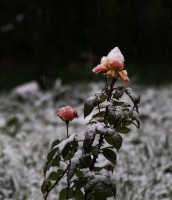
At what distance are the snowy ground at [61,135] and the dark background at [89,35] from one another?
5.17m

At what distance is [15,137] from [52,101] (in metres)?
3.60

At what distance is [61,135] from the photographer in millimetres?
6742

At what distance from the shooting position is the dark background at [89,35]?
54.1ft

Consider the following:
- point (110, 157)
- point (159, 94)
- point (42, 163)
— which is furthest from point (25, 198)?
point (159, 94)

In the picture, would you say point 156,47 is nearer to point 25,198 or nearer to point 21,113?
point 21,113

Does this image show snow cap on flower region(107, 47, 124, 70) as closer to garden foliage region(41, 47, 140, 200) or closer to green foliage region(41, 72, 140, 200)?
garden foliage region(41, 47, 140, 200)

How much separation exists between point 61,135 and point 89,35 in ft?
39.8

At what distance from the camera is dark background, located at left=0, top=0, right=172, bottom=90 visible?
16.5 m

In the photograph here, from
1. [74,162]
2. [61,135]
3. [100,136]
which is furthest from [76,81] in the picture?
[74,162]

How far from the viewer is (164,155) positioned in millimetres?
5645

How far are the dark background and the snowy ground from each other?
517 centimetres

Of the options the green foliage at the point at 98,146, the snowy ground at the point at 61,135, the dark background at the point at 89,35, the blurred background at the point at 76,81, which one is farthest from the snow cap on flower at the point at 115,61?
the dark background at the point at 89,35

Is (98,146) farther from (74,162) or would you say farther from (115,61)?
(115,61)

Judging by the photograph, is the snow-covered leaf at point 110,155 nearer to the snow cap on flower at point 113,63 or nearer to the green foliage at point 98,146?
the green foliage at point 98,146
